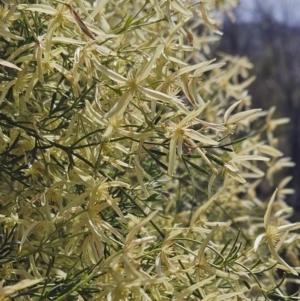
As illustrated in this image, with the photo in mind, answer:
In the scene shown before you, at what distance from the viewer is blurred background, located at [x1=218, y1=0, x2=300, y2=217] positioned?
208 inches

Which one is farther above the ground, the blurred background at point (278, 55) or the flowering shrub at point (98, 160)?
the flowering shrub at point (98, 160)

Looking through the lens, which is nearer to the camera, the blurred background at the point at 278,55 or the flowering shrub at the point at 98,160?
the flowering shrub at the point at 98,160

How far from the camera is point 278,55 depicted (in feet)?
18.8

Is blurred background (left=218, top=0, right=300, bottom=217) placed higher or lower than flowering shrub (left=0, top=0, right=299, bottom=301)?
lower

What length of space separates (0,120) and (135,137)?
19 cm

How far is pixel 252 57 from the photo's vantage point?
725 cm

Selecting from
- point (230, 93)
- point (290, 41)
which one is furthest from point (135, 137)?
point (290, 41)

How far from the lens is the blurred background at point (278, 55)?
5293mm

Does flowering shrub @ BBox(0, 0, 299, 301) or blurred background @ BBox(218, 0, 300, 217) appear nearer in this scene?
flowering shrub @ BBox(0, 0, 299, 301)

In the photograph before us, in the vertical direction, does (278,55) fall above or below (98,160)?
below

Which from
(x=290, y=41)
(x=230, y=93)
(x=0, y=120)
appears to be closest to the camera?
(x=0, y=120)

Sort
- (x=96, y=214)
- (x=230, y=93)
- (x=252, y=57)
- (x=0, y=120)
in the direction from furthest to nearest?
(x=252, y=57) → (x=230, y=93) → (x=0, y=120) → (x=96, y=214)

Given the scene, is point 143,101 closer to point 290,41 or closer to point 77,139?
point 77,139

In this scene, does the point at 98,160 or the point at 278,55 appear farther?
the point at 278,55
